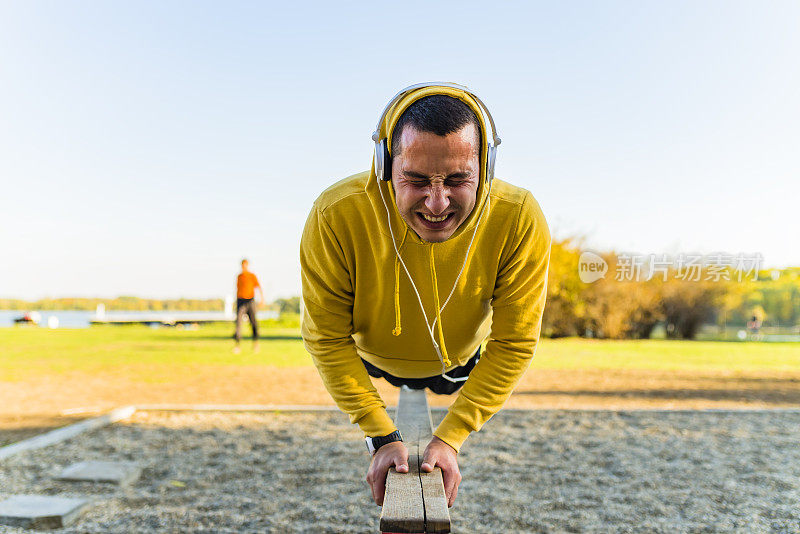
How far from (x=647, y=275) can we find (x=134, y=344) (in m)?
16.5

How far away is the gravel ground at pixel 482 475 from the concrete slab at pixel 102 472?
61 millimetres

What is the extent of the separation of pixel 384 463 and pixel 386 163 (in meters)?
0.94

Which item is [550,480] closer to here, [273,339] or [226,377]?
[226,377]

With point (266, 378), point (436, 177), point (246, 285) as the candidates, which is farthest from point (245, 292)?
point (436, 177)

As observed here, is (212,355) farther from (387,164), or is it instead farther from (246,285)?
(387,164)

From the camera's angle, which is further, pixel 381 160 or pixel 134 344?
pixel 134 344

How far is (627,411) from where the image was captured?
638cm

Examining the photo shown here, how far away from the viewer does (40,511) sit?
11.2 feet

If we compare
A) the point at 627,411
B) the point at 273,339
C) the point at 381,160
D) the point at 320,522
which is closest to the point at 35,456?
the point at 320,522

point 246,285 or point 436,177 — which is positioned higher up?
point 436,177

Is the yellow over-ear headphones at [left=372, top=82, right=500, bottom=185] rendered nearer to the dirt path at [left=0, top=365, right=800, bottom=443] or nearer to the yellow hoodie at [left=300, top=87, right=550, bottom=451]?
the yellow hoodie at [left=300, top=87, right=550, bottom=451]

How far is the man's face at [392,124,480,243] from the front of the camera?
1525mm

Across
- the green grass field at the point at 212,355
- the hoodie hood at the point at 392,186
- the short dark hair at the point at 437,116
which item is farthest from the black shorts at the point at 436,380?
the green grass field at the point at 212,355

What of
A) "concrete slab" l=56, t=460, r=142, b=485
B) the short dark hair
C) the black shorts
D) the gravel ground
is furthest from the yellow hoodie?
"concrete slab" l=56, t=460, r=142, b=485
